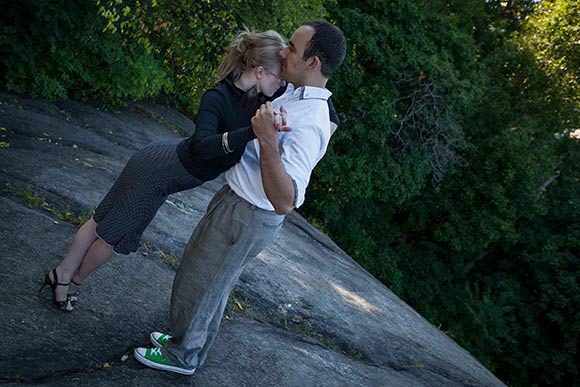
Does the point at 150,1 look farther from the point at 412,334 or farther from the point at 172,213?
the point at 412,334

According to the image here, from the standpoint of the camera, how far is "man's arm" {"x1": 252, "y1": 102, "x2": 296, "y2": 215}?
2.42 metres

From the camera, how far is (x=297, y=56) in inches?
110

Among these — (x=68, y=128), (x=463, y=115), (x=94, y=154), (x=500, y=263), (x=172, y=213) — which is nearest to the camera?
(x=172, y=213)

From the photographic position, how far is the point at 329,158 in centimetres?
1582

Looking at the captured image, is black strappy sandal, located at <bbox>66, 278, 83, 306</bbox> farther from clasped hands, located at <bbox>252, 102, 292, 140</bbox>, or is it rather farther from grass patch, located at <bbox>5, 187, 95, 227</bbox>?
clasped hands, located at <bbox>252, 102, 292, 140</bbox>

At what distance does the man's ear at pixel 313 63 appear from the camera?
9.00 ft

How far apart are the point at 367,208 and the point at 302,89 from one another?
1642 centimetres

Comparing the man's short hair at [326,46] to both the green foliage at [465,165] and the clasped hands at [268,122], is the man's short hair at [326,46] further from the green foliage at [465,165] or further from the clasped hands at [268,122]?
the green foliage at [465,165]

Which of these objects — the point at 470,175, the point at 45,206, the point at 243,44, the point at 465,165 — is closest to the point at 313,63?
the point at 243,44

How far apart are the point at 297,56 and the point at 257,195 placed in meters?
0.70

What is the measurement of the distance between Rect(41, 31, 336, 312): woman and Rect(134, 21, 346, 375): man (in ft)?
0.38

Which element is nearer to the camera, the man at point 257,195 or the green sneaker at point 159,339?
the man at point 257,195

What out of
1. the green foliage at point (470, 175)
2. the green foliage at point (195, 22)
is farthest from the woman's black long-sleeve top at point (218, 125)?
the green foliage at point (470, 175)

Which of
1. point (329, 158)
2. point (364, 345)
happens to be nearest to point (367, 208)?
point (329, 158)
